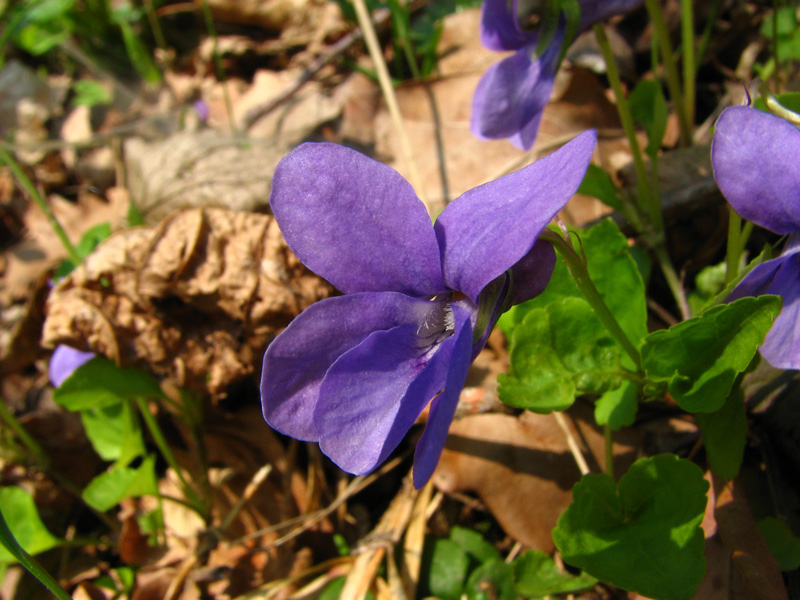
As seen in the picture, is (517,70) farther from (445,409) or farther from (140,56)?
(140,56)

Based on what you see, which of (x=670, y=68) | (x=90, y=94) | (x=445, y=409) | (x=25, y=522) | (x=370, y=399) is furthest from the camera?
(x=90, y=94)

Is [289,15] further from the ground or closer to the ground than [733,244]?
further from the ground

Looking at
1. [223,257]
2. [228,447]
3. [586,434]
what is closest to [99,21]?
[223,257]

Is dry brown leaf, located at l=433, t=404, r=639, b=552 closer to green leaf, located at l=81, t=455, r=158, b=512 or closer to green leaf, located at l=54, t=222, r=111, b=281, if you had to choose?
green leaf, located at l=81, t=455, r=158, b=512

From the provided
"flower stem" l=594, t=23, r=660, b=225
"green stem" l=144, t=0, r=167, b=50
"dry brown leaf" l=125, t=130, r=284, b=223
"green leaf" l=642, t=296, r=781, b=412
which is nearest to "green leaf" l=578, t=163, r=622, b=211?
"flower stem" l=594, t=23, r=660, b=225

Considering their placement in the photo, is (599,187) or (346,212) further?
(599,187)

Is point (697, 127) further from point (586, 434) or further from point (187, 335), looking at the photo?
point (187, 335)

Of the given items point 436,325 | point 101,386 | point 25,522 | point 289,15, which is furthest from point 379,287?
point 289,15
